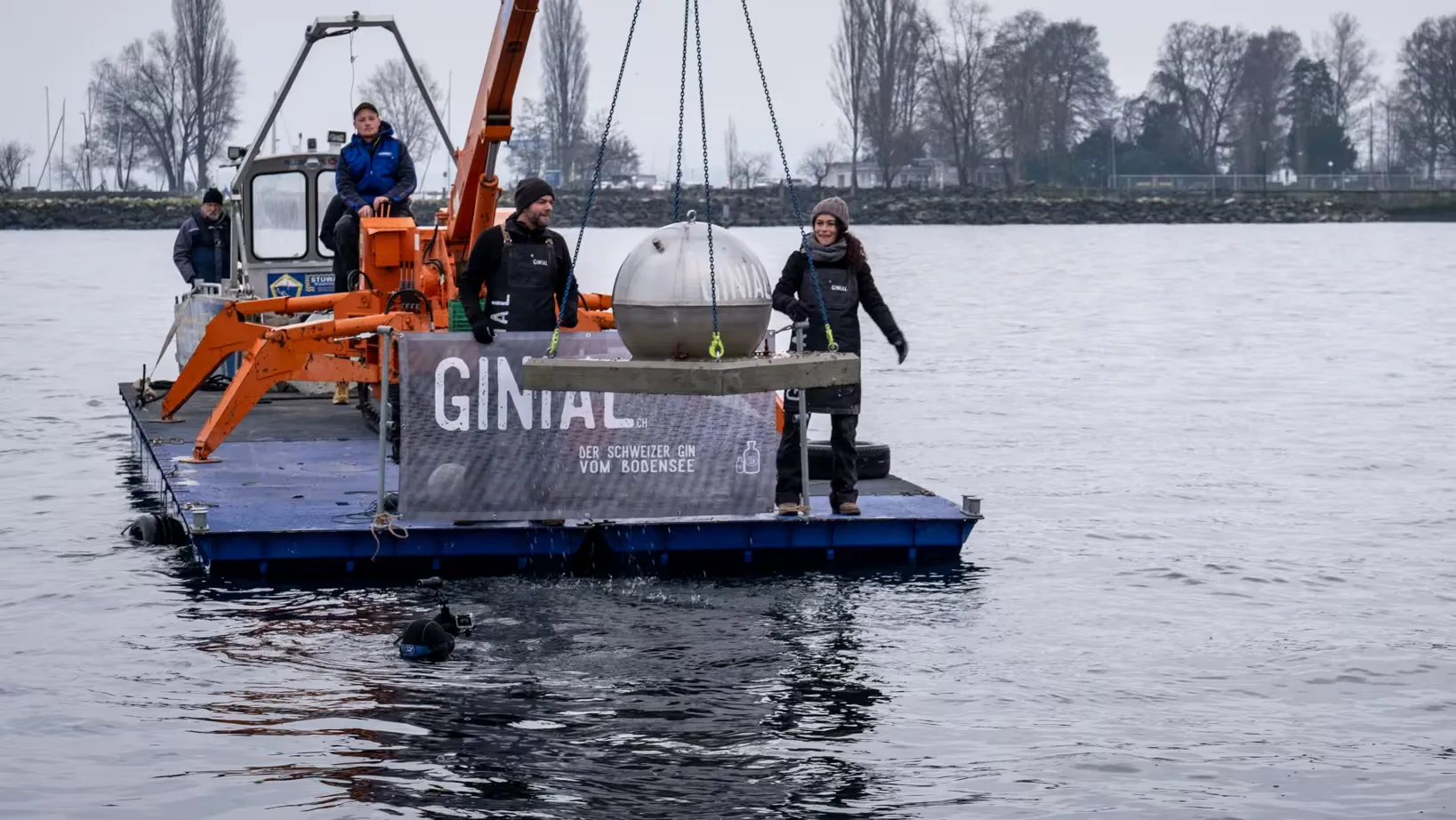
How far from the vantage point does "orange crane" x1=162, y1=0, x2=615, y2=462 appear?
14.2 m

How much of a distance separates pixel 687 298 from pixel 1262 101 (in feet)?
485

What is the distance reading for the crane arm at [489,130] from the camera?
13.4m

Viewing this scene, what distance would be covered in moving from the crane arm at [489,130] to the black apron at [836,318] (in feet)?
8.38

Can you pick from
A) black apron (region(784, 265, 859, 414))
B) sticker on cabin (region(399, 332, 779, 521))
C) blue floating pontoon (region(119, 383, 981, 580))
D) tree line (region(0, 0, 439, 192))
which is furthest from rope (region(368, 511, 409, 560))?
tree line (region(0, 0, 439, 192))

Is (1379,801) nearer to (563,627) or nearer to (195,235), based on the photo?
(563,627)

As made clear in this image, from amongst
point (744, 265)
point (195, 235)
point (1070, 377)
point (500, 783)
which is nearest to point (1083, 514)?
point (744, 265)

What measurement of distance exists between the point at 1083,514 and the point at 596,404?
5.55 meters

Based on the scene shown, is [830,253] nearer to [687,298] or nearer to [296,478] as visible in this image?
[687,298]

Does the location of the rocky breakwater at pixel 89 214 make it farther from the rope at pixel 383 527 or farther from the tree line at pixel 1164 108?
the rope at pixel 383 527

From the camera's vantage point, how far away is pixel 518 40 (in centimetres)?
1348

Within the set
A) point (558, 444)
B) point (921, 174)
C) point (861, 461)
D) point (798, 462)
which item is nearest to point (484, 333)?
point (558, 444)

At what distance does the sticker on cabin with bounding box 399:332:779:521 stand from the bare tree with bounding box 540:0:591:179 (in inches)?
4405

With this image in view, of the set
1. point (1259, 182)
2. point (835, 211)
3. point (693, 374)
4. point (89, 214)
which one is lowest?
point (693, 374)

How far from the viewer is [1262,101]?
494 ft
